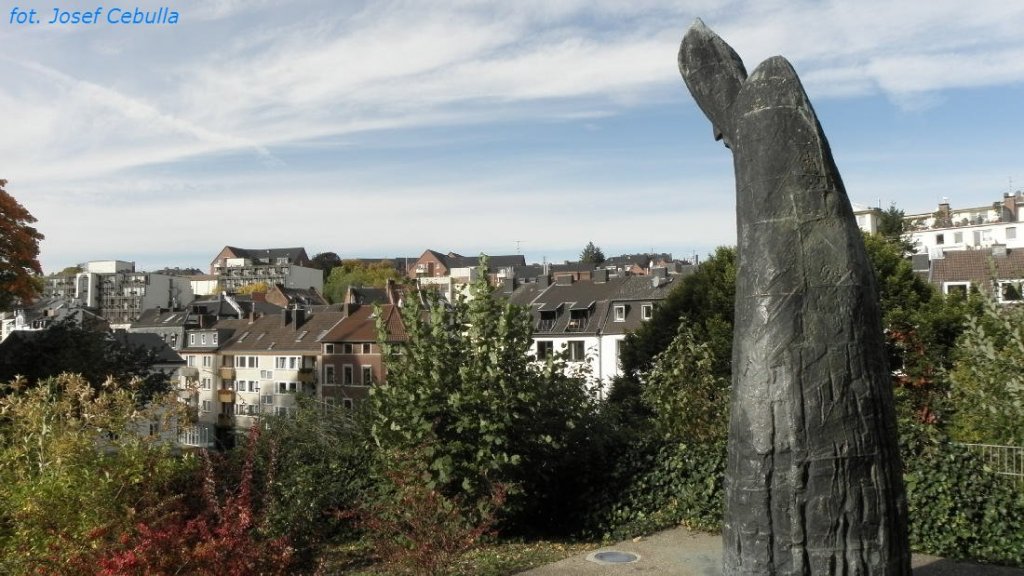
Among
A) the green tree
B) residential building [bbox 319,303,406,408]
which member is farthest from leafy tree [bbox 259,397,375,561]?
residential building [bbox 319,303,406,408]

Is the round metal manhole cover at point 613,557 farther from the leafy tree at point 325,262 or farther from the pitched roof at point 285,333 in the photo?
the leafy tree at point 325,262

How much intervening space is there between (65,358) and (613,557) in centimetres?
1920

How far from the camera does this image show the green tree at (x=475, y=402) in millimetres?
11242

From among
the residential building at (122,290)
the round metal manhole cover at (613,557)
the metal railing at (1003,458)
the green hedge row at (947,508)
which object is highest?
the residential building at (122,290)

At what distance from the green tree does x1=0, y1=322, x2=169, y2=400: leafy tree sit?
1327cm

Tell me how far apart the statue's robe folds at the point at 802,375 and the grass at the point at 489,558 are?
5342 millimetres

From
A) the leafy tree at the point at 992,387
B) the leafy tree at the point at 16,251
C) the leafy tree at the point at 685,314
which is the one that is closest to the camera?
the leafy tree at the point at 992,387

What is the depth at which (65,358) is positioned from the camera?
2270 cm

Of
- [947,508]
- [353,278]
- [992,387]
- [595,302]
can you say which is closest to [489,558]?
[947,508]

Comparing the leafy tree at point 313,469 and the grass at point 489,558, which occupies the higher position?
the leafy tree at point 313,469

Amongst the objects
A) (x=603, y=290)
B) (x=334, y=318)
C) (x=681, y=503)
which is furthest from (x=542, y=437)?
(x=334, y=318)

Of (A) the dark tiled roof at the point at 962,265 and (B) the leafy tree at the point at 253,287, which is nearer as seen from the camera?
(A) the dark tiled roof at the point at 962,265

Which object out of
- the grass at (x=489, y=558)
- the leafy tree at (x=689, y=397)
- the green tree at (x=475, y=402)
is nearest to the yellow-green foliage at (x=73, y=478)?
the grass at (x=489, y=558)

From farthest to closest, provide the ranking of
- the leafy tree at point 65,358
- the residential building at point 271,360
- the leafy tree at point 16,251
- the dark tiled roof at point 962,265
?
1. the residential building at point 271,360
2. the dark tiled roof at point 962,265
3. the leafy tree at point 65,358
4. the leafy tree at point 16,251
